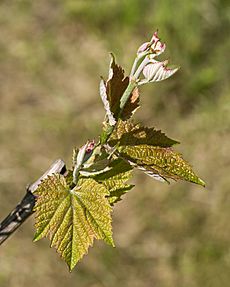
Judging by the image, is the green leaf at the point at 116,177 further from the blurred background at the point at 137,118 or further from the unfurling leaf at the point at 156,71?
the blurred background at the point at 137,118

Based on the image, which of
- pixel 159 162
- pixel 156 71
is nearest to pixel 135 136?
pixel 159 162

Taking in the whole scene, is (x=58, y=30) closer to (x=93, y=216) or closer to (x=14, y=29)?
(x=14, y=29)

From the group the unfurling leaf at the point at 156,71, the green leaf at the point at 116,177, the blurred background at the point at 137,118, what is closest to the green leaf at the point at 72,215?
the green leaf at the point at 116,177

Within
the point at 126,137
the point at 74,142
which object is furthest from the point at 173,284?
the point at 126,137

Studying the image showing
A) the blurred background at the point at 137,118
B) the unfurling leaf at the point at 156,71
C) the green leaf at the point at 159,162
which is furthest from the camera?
the blurred background at the point at 137,118

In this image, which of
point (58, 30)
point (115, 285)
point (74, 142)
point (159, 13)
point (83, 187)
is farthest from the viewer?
point (58, 30)

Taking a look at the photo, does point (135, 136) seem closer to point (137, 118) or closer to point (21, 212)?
point (21, 212)

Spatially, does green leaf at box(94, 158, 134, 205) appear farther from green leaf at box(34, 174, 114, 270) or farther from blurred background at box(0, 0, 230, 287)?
blurred background at box(0, 0, 230, 287)
